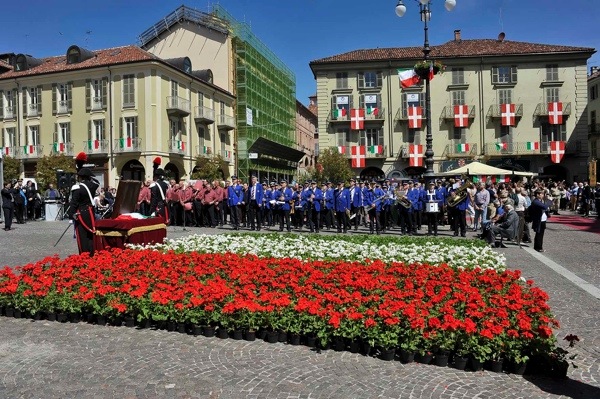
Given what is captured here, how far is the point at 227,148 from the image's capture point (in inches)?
2199

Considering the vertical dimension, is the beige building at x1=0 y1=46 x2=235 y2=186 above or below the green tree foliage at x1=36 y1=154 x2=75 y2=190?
above

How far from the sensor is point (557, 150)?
50125 mm

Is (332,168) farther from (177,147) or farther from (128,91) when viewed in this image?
(128,91)

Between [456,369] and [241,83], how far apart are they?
52956 mm

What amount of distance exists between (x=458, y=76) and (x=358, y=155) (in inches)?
492

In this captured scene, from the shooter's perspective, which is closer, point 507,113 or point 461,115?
point 507,113

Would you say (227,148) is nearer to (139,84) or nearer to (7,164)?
(139,84)

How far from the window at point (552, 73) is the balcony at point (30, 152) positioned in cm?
4765

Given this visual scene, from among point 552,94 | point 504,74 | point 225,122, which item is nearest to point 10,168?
point 225,122

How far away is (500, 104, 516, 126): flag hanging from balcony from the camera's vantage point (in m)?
50.4

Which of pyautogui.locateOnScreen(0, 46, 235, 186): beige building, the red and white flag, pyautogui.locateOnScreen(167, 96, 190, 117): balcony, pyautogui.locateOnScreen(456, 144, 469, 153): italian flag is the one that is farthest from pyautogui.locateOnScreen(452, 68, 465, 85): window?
pyautogui.locateOnScreen(167, 96, 190, 117): balcony

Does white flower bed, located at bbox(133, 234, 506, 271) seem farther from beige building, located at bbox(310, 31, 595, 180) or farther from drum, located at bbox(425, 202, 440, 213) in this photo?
beige building, located at bbox(310, 31, 595, 180)

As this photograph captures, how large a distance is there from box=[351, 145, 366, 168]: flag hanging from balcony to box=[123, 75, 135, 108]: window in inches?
855

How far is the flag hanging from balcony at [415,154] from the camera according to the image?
51.2 metres
